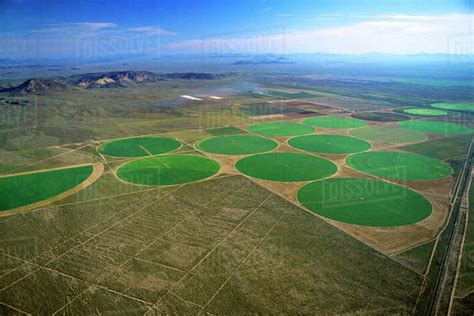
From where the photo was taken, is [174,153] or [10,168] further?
[174,153]

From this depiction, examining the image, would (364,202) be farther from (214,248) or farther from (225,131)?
(225,131)

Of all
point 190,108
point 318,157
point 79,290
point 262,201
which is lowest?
point 79,290

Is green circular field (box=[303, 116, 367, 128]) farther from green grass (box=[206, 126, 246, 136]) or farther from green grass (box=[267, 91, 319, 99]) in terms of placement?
green grass (box=[267, 91, 319, 99])

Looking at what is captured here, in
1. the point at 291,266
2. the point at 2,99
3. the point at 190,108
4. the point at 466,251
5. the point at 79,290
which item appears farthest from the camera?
the point at 2,99

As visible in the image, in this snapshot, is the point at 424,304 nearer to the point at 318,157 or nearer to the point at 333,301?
the point at 333,301

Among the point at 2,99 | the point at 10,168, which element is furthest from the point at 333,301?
the point at 2,99

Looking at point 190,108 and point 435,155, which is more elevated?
point 190,108

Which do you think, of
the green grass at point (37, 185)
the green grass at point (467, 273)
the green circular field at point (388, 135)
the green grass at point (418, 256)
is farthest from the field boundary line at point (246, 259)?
the green circular field at point (388, 135)

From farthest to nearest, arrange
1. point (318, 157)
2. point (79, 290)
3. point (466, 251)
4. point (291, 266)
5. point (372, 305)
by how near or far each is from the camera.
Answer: point (318, 157) → point (466, 251) → point (291, 266) → point (79, 290) → point (372, 305)

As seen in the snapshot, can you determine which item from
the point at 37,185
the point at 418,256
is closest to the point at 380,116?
the point at 418,256
